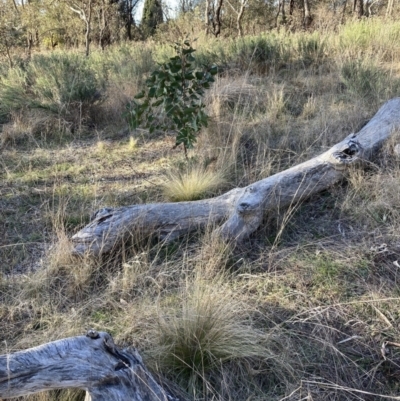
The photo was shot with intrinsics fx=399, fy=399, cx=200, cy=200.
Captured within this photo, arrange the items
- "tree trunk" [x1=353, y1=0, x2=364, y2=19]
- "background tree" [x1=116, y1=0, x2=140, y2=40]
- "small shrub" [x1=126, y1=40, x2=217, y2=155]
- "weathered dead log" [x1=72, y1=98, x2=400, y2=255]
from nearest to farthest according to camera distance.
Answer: "weathered dead log" [x1=72, y1=98, x2=400, y2=255], "small shrub" [x1=126, y1=40, x2=217, y2=155], "tree trunk" [x1=353, y1=0, x2=364, y2=19], "background tree" [x1=116, y1=0, x2=140, y2=40]

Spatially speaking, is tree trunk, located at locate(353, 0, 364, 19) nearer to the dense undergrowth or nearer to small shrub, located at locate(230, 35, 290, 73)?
small shrub, located at locate(230, 35, 290, 73)

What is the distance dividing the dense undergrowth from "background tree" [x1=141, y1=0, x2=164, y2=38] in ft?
55.4

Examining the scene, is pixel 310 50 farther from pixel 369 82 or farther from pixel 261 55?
pixel 369 82

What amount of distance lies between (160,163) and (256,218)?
72.0 inches

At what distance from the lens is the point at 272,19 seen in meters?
19.8

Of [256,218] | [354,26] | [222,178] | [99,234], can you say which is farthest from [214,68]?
[354,26]

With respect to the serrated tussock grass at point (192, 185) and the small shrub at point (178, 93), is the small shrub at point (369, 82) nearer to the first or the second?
the small shrub at point (178, 93)

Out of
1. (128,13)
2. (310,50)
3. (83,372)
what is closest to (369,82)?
(310,50)

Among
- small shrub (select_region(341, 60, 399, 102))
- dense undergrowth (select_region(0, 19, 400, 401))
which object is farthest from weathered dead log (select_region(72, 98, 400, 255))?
small shrub (select_region(341, 60, 399, 102))

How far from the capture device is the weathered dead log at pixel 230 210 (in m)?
2.60

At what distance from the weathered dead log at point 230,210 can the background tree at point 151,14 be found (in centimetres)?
1949

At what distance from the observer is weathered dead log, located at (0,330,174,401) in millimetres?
1276

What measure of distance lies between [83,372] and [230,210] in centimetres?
163

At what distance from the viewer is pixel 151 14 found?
70.0 ft
